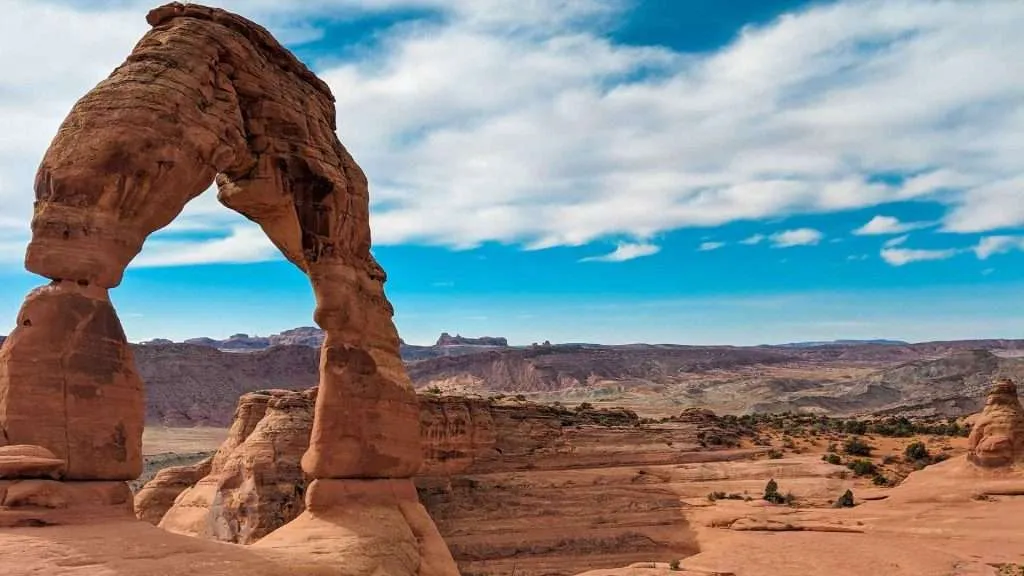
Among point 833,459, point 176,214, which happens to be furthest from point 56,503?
point 833,459

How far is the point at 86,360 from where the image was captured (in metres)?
9.34

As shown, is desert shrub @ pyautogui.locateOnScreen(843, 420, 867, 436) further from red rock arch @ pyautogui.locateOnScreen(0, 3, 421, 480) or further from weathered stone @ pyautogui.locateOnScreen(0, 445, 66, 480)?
weathered stone @ pyautogui.locateOnScreen(0, 445, 66, 480)

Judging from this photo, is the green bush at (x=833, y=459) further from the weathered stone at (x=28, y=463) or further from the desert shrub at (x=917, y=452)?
the weathered stone at (x=28, y=463)

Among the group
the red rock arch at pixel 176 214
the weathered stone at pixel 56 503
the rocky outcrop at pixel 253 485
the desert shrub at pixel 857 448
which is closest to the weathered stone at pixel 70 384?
the red rock arch at pixel 176 214

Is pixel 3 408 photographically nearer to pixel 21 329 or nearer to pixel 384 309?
pixel 21 329

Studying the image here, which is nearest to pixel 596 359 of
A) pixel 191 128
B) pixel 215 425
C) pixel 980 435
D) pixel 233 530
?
pixel 215 425

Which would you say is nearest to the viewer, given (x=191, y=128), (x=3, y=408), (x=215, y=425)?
(x=3, y=408)

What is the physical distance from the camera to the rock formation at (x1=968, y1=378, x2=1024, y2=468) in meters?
29.1

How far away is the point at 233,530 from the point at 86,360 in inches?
590

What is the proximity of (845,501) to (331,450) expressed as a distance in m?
25.9

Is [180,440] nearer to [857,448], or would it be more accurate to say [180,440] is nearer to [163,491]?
[163,491]

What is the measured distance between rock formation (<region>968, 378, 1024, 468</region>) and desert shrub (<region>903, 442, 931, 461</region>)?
30.3 ft

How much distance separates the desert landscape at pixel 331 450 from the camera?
30.3 feet

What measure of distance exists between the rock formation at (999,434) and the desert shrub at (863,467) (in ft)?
23.4
